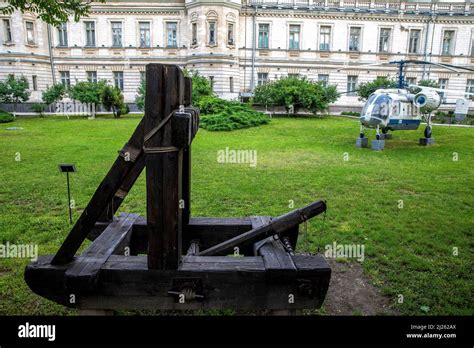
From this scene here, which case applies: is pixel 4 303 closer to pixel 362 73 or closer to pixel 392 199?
pixel 392 199

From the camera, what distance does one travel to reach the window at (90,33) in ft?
131

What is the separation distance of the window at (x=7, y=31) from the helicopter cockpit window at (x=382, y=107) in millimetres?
38196

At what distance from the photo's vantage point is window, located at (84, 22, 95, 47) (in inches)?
1577

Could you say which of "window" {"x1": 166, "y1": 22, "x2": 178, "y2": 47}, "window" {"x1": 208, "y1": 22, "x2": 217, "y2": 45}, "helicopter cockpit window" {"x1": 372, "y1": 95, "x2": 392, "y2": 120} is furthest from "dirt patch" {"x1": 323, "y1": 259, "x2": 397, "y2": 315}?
"window" {"x1": 166, "y1": 22, "x2": 178, "y2": 47}

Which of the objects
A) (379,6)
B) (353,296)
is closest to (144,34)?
(379,6)

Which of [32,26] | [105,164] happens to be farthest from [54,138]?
[32,26]

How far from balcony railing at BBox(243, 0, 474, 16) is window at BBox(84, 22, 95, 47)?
1730 cm

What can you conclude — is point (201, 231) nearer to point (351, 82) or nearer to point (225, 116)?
point (225, 116)

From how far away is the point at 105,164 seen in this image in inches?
442

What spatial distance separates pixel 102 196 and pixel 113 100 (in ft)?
90.5

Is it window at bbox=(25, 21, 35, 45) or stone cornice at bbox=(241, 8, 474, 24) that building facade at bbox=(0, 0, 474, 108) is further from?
window at bbox=(25, 21, 35, 45)

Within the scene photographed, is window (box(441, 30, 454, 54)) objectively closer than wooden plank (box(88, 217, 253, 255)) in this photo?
No

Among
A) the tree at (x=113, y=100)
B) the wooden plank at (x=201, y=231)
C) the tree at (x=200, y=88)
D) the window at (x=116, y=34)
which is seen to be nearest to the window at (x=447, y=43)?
the tree at (x=200, y=88)

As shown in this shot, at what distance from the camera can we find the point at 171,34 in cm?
4019
